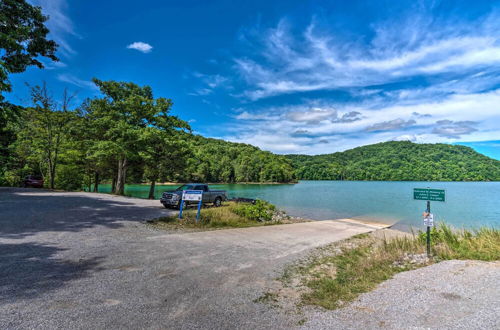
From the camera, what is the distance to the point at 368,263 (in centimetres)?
677

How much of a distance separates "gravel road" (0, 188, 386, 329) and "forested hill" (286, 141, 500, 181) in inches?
6142

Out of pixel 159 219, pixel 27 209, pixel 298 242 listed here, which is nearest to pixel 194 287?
pixel 298 242

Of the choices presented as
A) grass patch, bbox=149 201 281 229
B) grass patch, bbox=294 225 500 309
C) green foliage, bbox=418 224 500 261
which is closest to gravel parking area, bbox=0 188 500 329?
grass patch, bbox=294 225 500 309

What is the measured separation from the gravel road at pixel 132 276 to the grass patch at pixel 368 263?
86cm

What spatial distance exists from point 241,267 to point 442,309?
3.97 metres

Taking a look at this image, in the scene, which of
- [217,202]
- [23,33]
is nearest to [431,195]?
[217,202]

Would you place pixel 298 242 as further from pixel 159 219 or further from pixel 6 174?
pixel 6 174

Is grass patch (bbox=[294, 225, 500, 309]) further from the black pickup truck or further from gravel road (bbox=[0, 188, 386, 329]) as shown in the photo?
the black pickup truck

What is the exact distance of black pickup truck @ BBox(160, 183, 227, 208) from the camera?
51.0ft

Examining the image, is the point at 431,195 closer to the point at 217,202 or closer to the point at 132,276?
the point at 132,276

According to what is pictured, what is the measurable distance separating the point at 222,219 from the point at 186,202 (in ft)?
14.1

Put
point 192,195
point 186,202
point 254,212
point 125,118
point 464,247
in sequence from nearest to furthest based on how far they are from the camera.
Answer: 1. point 464,247
2. point 192,195
3. point 254,212
4. point 186,202
5. point 125,118

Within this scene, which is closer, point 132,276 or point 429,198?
point 132,276

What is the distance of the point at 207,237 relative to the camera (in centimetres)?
946
